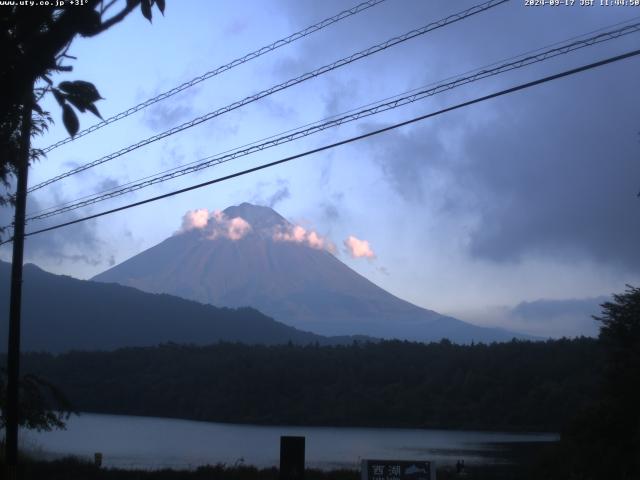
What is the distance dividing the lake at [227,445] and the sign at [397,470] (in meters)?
20.0

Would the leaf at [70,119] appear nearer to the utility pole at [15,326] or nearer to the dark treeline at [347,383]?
the utility pole at [15,326]

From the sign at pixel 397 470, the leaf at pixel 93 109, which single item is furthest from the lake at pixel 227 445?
the leaf at pixel 93 109

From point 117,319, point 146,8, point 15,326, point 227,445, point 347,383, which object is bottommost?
point 227,445

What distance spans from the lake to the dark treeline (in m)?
5.06

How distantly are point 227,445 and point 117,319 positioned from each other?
102477 mm

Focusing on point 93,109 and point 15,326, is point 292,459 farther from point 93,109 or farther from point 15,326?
point 93,109

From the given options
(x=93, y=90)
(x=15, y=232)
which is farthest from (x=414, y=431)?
(x=93, y=90)

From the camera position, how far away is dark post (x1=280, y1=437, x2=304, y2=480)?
36.6 feet

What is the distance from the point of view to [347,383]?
8531cm

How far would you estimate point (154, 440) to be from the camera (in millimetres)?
52406

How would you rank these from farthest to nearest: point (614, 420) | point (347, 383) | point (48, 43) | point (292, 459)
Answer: point (347, 383) < point (614, 420) < point (292, 459) < point (48, 43)

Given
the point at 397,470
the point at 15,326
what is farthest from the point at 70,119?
the point at 15,326

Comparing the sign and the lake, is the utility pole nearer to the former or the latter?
the sign

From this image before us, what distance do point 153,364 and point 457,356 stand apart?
1441 inches
